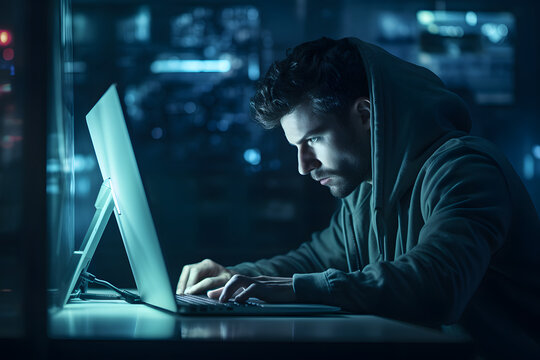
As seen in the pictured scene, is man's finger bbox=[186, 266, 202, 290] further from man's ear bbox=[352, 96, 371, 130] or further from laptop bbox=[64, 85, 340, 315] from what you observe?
man's ear bbox=[352, 96, 371, 130]

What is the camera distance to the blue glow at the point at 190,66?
3.45 m

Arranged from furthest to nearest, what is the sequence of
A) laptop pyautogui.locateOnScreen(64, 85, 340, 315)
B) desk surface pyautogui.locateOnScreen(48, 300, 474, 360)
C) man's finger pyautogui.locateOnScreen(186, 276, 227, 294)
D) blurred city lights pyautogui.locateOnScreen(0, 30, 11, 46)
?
man's finger pyautogui.locateOnScreen(186, 276, 227, 294)
blurred city lights pyautogui.locateOnScreen(0, 30, 11, 46)
laptop pyautogui.locateOnScreen(64, 85, 340, 315)
desk surface pyautogui.locateOnScreen(48, 300, 474, 360)

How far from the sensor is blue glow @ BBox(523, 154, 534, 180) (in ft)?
12.0

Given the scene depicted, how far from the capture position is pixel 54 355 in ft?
1.91

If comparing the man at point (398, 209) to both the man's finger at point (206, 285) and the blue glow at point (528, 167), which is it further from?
the blue glow at point (528, 167)

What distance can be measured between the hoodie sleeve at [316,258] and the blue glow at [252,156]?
2020 millimetres

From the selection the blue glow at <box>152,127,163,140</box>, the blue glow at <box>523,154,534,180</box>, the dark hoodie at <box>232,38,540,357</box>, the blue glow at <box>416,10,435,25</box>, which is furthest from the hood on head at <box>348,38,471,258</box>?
the blue glow at <box>523,154,534,180</box>

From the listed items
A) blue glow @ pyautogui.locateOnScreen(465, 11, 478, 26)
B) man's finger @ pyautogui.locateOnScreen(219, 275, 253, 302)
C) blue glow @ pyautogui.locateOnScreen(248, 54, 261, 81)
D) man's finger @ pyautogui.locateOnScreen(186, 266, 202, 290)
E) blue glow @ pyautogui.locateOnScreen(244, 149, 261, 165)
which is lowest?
blue glow @ pyautogui.locateOnScreen(244, 149, 261, 165)

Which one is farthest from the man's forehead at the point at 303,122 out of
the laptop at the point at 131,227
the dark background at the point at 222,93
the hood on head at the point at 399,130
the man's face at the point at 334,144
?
the dark background at the point at 222,93

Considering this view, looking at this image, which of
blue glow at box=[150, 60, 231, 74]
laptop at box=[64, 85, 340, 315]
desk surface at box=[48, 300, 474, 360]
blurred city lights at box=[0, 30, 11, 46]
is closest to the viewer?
desk surface at box=[48, 300, 474, 360]

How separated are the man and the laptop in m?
0.07

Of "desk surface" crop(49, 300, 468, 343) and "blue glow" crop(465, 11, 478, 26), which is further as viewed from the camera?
"blue glow" crop(465, 11, 478, 26)

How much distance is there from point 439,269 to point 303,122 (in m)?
0.56

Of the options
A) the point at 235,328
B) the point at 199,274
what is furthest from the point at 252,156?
the point at 235,328
